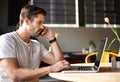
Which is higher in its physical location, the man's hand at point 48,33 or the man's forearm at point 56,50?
the man's hand at point 48,33

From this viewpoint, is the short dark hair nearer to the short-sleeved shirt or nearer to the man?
the man

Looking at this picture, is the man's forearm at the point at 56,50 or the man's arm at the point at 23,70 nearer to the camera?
the man's arm at the point at 23,70

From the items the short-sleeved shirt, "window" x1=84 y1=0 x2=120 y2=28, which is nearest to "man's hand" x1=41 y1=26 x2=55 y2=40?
the short-sleeved shirt

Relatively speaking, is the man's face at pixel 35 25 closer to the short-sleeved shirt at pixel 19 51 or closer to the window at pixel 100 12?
the short-sleeved shirt at pixel 19 51

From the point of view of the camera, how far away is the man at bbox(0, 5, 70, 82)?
1.72 meters

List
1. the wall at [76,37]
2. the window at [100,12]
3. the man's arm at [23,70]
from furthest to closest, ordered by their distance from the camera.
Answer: the window at [100,12] → the wall at [76,37] → the man's arm at [23,70]

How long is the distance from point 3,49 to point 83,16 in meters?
4.34

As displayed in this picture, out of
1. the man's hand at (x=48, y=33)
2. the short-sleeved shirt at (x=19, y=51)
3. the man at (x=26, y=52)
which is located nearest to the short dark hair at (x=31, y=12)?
the man at (x=26, y=52)

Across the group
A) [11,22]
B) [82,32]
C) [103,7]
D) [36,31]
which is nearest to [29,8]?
[36,31]

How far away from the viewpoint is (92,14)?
6.05 metres

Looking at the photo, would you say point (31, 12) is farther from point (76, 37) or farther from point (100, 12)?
Answer: point (100, 12)

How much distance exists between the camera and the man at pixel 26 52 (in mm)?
1725

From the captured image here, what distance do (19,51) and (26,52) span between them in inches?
2.8

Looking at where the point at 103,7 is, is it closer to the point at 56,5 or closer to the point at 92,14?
the point at 92,14
